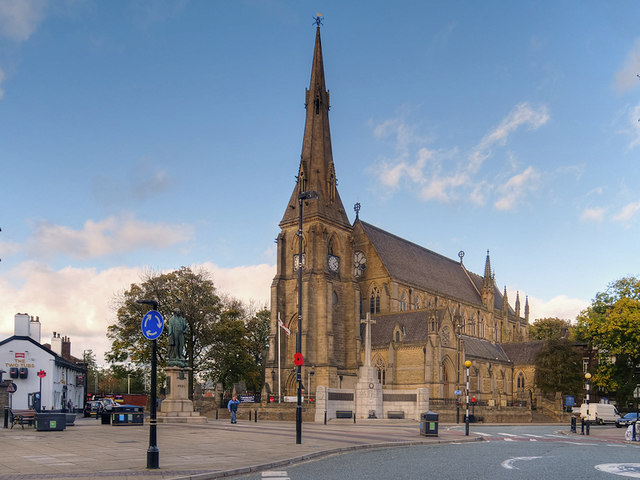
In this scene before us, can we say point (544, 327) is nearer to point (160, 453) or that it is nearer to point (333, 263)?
point (333, 263)

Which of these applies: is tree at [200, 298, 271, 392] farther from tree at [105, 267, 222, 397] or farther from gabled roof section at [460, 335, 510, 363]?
gabled roof section at [460, 335, 510, 363]

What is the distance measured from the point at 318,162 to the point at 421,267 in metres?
20.5

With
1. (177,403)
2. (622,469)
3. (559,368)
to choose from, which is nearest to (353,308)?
(559,368)

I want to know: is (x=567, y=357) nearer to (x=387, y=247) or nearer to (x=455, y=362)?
(x=455, y=362)

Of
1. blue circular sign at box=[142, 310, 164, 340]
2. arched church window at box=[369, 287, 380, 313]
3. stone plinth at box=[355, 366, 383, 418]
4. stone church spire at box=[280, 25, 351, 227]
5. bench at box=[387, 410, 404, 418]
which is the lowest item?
bench at box=[387, 410, 404, 418]

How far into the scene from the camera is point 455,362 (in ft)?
212

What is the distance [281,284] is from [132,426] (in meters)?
37.6

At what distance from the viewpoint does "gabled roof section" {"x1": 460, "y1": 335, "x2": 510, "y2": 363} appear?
73312 millimetres

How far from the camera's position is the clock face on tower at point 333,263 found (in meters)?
69.0

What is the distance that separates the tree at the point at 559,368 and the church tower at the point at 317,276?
2006 cm

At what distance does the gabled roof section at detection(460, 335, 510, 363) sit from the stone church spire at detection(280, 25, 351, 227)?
63.6ft

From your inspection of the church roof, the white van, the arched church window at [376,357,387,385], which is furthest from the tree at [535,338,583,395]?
the arched church window at [376,357,387,385]

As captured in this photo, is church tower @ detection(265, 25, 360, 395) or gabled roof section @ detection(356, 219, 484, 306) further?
gabled roof section @ detection(356, 219, 484, 306)

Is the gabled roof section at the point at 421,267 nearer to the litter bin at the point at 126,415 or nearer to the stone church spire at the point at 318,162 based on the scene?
the stone church spire at the point at 318,162
